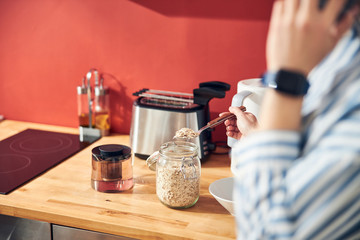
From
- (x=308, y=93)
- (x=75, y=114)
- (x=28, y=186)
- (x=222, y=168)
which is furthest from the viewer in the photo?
(x=75, y=114)

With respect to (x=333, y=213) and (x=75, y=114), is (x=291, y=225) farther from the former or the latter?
(x=75, y=114)

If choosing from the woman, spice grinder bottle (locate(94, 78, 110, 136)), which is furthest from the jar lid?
the woman

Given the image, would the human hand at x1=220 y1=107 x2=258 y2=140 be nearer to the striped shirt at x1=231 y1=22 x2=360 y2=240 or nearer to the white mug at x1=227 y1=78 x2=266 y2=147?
the white mug at x1=227 y1=78 x2=266 y2=147

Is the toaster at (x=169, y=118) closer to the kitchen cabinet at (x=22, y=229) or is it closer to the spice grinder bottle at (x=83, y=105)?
the spice grinder bottle at (x=83, y=105)

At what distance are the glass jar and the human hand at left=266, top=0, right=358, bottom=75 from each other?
565mm

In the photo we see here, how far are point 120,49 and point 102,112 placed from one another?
267mm

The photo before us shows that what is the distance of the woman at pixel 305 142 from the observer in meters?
0.55

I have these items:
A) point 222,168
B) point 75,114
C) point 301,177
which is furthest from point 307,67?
point 75,114

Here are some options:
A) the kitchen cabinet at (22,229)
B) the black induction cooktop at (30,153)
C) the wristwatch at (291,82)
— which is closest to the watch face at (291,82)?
the wristwatch at (291,82)

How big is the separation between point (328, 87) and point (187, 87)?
1.05m

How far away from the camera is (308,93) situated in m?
0.70

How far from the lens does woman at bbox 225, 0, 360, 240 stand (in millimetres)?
552

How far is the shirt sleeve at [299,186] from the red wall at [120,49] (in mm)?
1000

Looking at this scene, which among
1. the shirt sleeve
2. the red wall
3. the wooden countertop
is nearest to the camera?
the shirt sleeve
